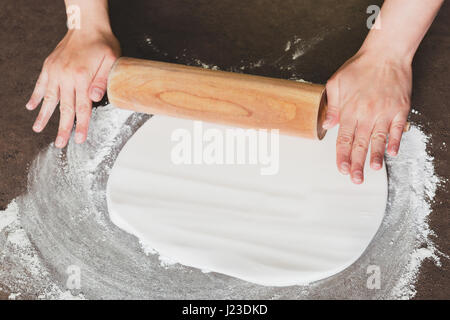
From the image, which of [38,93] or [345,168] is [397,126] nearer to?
[345,168]

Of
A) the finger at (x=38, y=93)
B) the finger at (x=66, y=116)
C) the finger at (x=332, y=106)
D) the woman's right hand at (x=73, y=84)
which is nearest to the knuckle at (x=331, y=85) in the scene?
the finger at (x=332, y=106)

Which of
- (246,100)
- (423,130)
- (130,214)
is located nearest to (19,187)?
(130,214)

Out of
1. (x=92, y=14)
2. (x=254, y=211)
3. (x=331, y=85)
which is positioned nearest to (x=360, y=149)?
(x=331, y=85)

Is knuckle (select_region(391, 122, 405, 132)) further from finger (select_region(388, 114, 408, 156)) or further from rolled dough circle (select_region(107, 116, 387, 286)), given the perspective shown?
rolled dough circle (select_region(107, 116, 387, 286))

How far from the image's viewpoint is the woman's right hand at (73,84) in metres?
1.65

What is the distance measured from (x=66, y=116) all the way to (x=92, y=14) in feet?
1.27

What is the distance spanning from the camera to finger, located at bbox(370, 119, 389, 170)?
4.65ft

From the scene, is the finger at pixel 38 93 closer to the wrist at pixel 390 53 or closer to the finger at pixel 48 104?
the finger at pixel 48 104

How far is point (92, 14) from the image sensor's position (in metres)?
1.80

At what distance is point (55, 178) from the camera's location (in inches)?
65.9

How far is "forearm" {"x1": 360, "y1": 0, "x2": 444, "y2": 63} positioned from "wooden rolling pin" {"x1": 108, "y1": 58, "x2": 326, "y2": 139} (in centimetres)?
29

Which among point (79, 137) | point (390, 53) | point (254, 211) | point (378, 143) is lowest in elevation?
point (254, 211)

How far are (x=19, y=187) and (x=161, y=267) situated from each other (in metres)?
0.55
